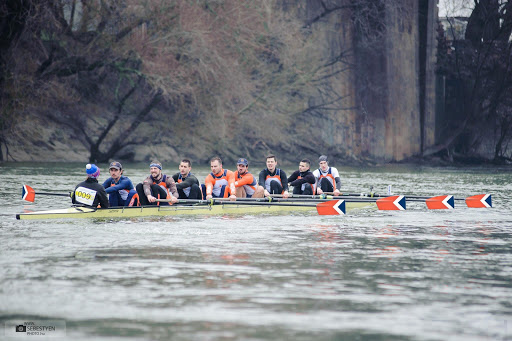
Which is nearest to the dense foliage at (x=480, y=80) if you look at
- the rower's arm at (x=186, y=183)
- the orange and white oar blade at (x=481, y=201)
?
the orange and white oar blade at (x=481, y=201)

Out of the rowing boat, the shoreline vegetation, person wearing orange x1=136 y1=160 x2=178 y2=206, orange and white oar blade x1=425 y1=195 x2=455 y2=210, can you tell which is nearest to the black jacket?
the rowing boat

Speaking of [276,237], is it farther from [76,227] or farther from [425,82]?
[425,82]

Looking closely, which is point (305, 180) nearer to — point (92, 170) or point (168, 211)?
point (168, 211)

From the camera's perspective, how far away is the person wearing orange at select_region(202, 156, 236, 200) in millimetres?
17516

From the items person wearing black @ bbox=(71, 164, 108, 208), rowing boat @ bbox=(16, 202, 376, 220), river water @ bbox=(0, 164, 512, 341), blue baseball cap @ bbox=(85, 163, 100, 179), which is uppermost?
blue baseball cap @ bbox=(85, 163, 100, 179)

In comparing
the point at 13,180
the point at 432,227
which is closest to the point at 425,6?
the point at 13,180

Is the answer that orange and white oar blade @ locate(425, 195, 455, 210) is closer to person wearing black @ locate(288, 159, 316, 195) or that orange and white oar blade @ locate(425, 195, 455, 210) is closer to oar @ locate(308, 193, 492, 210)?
oar @ locate(308, 193, 492, 210)

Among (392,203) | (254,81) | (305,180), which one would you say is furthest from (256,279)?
(254,81)

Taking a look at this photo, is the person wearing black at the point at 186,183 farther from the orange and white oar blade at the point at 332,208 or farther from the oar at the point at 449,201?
the oar at the point at 449,201

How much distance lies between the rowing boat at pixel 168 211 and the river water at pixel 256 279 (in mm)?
192

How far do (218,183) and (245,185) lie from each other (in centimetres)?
83

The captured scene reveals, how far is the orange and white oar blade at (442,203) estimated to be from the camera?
58.0 ft

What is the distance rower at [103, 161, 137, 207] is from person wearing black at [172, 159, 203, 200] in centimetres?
128

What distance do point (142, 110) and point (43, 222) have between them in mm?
25412
